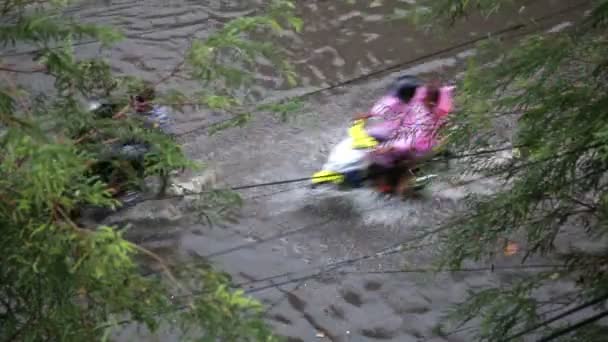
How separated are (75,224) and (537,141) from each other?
2836 millimetres

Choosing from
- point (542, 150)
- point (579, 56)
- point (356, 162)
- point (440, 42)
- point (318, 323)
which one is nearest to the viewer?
point (542, 150)

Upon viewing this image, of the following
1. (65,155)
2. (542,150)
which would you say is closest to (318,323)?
(542,150)

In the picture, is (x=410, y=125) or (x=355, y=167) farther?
(x=355, y=167)

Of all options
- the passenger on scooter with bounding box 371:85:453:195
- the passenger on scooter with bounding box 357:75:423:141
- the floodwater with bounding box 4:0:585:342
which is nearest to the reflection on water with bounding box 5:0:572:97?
the floodwater with bounding box 4:0:585:342

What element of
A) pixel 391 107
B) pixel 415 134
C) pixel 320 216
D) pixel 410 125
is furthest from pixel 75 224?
pixel 320 216

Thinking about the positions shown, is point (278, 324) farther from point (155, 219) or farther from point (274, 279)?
point (155, 219)

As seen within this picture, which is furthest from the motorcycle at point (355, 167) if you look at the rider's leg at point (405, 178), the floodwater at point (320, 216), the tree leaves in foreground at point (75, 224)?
the tree leaves in foreground at point (75, 224)

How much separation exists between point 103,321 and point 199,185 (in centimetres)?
544

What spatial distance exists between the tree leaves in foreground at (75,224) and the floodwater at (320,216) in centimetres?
309

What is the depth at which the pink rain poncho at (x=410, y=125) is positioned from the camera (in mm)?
6270

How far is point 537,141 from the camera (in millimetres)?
5238

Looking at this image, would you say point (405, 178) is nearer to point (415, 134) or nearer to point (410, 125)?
point (415, 134)

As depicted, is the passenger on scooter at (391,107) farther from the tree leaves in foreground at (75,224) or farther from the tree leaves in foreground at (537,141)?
the tree leaves in foreground at (75,224)

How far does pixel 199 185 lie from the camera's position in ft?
31.1
